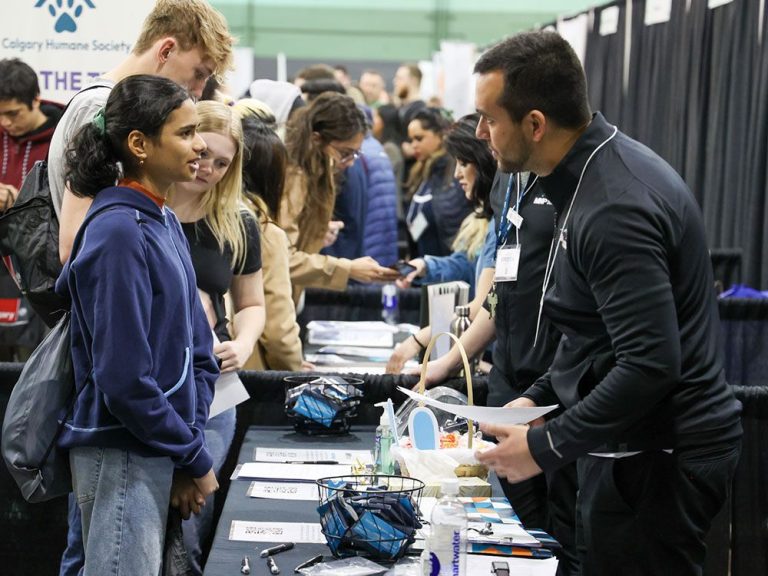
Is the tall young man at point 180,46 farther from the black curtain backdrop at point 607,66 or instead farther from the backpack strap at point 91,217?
the black curtain backdrop at point 607,66

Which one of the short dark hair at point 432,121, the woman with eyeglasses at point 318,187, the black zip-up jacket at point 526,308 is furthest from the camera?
the short dark hair at point 432,121

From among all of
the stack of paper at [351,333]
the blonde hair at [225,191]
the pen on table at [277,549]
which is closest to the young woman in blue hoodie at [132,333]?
the pen on table at [277,549]

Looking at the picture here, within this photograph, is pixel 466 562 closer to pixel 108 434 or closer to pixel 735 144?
pixel 108 434

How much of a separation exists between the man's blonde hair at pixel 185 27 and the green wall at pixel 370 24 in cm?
1341

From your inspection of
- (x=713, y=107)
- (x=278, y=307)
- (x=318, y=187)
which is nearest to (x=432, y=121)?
(x=713, y=107)

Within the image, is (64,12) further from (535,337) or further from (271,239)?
(535,337)

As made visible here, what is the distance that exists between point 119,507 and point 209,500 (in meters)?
0.85

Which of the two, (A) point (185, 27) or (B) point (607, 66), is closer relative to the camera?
(A) point (185, 27)

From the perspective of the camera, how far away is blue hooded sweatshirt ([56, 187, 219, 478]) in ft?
6.51

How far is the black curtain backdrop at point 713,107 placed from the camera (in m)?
6.50

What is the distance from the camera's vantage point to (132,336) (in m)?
1.99

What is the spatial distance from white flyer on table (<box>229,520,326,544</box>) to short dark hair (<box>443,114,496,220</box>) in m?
1.83

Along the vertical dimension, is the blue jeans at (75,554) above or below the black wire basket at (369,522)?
below

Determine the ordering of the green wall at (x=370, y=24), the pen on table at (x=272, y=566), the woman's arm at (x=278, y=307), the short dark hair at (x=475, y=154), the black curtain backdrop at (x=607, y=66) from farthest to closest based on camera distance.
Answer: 1. the green wall at (x=370, y=24)
2. the black curtain backdrop at (x=607, y=66)
3. the short dark hair at (x=475, y=154)
4. the woman's arm at (x=278, y=307)
5. the pen on table at (x=272, y=566)
